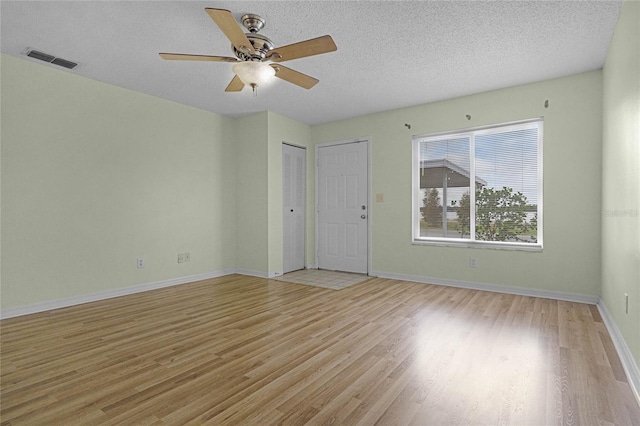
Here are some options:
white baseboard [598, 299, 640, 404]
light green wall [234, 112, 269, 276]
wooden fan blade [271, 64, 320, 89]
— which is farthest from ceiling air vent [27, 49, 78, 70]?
white baseboard [598, 299, 640, 404]

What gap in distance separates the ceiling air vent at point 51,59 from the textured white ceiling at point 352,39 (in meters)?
0.09

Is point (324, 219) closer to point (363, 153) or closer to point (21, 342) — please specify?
point (363, 153)

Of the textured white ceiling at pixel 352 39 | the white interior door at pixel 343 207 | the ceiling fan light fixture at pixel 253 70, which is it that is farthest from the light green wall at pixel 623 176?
the white interior door at pixel 343 207

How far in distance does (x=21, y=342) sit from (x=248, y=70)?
2.88m

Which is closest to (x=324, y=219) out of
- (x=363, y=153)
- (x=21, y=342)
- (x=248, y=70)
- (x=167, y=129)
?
(x=363, y=153)

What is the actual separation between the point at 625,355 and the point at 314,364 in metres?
2.14

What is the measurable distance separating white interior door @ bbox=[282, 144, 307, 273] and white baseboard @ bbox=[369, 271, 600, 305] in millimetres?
1507

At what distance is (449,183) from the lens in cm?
495

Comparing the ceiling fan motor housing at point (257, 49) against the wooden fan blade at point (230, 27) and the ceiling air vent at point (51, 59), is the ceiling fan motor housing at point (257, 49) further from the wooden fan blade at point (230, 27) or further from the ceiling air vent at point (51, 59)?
the ceiling air vent at point (51, 59)

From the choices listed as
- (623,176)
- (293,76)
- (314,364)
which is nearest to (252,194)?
(293,76)

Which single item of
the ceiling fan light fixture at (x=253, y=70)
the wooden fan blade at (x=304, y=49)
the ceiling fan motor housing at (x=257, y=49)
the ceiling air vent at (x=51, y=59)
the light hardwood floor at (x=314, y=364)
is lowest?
the light hardwood floor at (x=314, y=364)

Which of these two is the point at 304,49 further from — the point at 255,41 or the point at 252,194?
the point at 252,194

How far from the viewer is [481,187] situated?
15.3 feet

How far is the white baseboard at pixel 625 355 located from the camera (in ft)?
6.60
